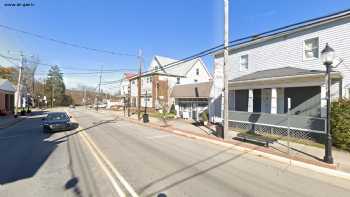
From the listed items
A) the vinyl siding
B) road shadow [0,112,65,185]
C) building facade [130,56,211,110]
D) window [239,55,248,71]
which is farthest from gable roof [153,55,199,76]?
road shadow [0,112,65,185]

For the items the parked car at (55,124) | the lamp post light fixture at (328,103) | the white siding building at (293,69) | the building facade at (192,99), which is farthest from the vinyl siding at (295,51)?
the parked car at (55,124)

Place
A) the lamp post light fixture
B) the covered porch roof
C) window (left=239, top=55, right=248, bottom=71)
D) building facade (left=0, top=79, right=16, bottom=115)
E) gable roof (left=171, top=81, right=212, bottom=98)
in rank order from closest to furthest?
1. the lamp post light fixture
2. the covered porch roof
3. window (left=239, top=55, right=248, bottom=71)
4. gable roof (left=171, top=81, right=212, bottom=98)
5. building facade (left=0, top=79, right=16, bottom=115)

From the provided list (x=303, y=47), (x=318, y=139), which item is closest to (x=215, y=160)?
(x=318, y=139)

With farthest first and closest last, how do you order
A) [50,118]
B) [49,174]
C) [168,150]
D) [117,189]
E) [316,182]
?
[50,118], [168,150], [49,174], [316,182], [117,189]

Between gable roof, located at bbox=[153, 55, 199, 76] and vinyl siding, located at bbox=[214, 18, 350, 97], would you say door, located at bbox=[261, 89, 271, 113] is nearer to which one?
vinyl siding, located at bbox=[214, 18, 350, 97]

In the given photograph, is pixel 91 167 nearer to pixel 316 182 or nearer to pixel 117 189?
pixel 117 189

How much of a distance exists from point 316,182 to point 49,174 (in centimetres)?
789

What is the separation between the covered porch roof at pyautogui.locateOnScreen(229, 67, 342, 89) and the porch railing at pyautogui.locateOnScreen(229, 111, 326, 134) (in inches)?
75.4

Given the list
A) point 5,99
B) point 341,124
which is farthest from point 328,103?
point 5,99

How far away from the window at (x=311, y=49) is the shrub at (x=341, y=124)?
4.48 m

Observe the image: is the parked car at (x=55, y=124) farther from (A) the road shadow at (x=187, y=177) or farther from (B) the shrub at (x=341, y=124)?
(B) the shrub at (x=341, y=124)

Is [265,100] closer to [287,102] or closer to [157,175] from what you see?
[287,102]

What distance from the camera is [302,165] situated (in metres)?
8.20

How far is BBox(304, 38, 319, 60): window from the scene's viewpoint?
1408 cm
